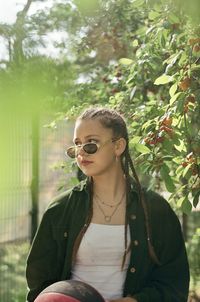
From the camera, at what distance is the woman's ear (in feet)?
8.60

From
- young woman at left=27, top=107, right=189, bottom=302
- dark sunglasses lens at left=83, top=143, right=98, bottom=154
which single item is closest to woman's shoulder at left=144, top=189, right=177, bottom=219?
young woman at left=27, top=107, right=189, bottom=302

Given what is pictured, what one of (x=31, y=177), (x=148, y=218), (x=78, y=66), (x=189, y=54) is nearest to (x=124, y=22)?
(x=78, y=66)

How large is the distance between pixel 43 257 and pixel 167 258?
53 centimetres

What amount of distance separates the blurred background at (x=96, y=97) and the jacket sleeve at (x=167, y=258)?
1.69ft

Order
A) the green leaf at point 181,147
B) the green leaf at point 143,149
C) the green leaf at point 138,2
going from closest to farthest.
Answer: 1. the green leaf at point 143,149
2. the green leaf at point 181,147
3. the green leaf at point 138,2

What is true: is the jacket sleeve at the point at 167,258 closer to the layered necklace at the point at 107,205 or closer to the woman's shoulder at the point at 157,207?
the woman's shoulder at the point at 157,207

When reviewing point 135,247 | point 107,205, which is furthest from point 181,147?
point 135,247

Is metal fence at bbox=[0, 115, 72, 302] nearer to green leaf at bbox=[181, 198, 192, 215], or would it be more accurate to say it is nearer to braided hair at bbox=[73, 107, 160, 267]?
green leaf at bbox=[181, 198, 192, 215]

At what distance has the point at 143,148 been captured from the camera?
3027mm

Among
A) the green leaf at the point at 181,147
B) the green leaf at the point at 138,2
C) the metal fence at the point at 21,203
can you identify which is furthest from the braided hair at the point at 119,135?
the metal fence at the point at 21,203

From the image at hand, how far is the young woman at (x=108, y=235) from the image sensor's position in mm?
2479

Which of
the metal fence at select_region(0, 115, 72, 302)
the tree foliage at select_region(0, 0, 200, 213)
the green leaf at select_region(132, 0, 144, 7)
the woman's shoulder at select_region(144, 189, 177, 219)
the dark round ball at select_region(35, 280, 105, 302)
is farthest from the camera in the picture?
the metal fence at select_region(0, 115, 72, 302)

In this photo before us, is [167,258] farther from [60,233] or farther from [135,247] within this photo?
[60,233]

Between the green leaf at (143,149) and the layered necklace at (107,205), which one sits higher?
the green leaf at (143,149)
